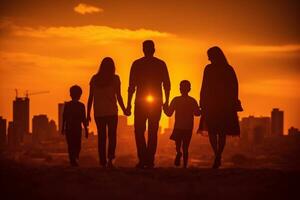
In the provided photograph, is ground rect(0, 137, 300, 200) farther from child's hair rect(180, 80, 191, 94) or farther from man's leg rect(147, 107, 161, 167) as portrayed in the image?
child's hair rect(180, 80, 191, 94)

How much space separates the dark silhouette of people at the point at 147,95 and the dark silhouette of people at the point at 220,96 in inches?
52.7

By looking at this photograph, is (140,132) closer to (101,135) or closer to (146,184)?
(101,135)

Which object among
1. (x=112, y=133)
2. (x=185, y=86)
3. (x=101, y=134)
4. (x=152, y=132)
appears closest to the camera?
(x=152, y=132)

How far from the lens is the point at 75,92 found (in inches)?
806

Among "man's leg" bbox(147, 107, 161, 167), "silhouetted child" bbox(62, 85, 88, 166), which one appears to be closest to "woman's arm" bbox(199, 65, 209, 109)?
"man's leg" bbox(147, 107, 161, 167)

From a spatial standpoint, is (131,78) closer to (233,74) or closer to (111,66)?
(111,66)

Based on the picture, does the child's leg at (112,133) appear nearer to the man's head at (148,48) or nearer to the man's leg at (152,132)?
the man's leg at (152,132)

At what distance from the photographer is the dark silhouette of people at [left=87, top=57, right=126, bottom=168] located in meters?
19.2

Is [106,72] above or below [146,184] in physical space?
above

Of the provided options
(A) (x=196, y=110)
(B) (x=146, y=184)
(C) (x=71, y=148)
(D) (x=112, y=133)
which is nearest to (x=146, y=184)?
(B) (x=146, y=184)

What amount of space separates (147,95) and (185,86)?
2106mm

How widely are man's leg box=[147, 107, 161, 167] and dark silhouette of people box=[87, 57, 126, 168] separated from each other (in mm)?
1053

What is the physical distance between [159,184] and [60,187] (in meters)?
2.35

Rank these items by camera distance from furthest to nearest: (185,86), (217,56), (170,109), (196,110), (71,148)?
(196,110) < (185,86) < (170,109) < (71,148) < (217,56)
